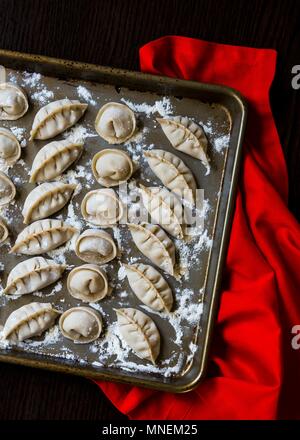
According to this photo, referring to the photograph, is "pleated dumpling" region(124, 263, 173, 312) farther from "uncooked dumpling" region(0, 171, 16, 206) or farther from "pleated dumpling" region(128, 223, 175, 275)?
"uncooked dumpling" region(0, 171, 16, 206)

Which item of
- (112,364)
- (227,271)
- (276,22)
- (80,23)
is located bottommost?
(112,364)

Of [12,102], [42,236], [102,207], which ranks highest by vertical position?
[12,102]

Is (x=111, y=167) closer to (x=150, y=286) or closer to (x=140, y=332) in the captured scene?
(x=150, y=286)

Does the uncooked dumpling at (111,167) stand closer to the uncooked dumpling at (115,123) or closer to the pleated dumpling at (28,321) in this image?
the uncooked dumpling at (115,123)

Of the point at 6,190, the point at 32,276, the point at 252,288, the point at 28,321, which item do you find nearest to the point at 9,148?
the point at 6,190

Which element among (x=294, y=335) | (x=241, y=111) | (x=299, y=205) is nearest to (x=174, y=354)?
(x=294, y=335)

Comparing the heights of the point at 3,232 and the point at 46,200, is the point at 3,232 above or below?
below

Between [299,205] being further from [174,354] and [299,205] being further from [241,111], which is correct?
[174,354]
